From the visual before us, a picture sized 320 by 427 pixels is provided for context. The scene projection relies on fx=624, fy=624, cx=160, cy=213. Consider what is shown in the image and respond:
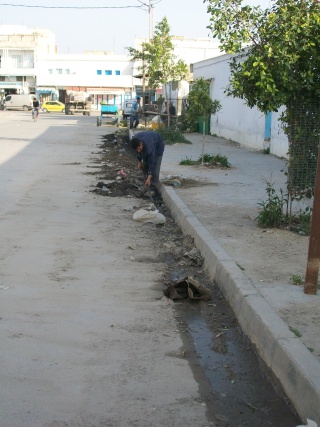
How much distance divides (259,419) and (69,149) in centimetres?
2043

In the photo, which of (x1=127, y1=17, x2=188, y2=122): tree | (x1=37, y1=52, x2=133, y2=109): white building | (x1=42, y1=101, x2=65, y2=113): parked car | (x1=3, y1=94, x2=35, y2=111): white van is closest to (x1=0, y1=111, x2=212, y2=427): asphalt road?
(x1=127, y1=17, x2=188, y2=122): tree

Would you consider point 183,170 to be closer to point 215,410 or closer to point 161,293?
point 161,293

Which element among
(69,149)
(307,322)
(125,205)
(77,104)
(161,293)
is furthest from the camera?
(77,104)

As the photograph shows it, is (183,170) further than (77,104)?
No

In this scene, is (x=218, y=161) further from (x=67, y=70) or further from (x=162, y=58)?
(x=67, y=70)

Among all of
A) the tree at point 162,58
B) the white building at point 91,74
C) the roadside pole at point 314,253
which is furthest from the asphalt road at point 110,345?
the white building at point 91,74

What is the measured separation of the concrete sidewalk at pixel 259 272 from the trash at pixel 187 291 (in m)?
0.22

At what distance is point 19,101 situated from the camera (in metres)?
78.6

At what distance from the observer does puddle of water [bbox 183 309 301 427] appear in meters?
3.69

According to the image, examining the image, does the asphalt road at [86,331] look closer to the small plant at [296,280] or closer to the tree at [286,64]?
the small plant at [296,280]

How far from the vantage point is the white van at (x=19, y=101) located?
7850 cm

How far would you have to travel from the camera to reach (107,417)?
3.58 metres

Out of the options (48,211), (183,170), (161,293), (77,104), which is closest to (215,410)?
(161,293)

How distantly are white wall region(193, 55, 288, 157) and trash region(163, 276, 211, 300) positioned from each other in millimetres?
12402
